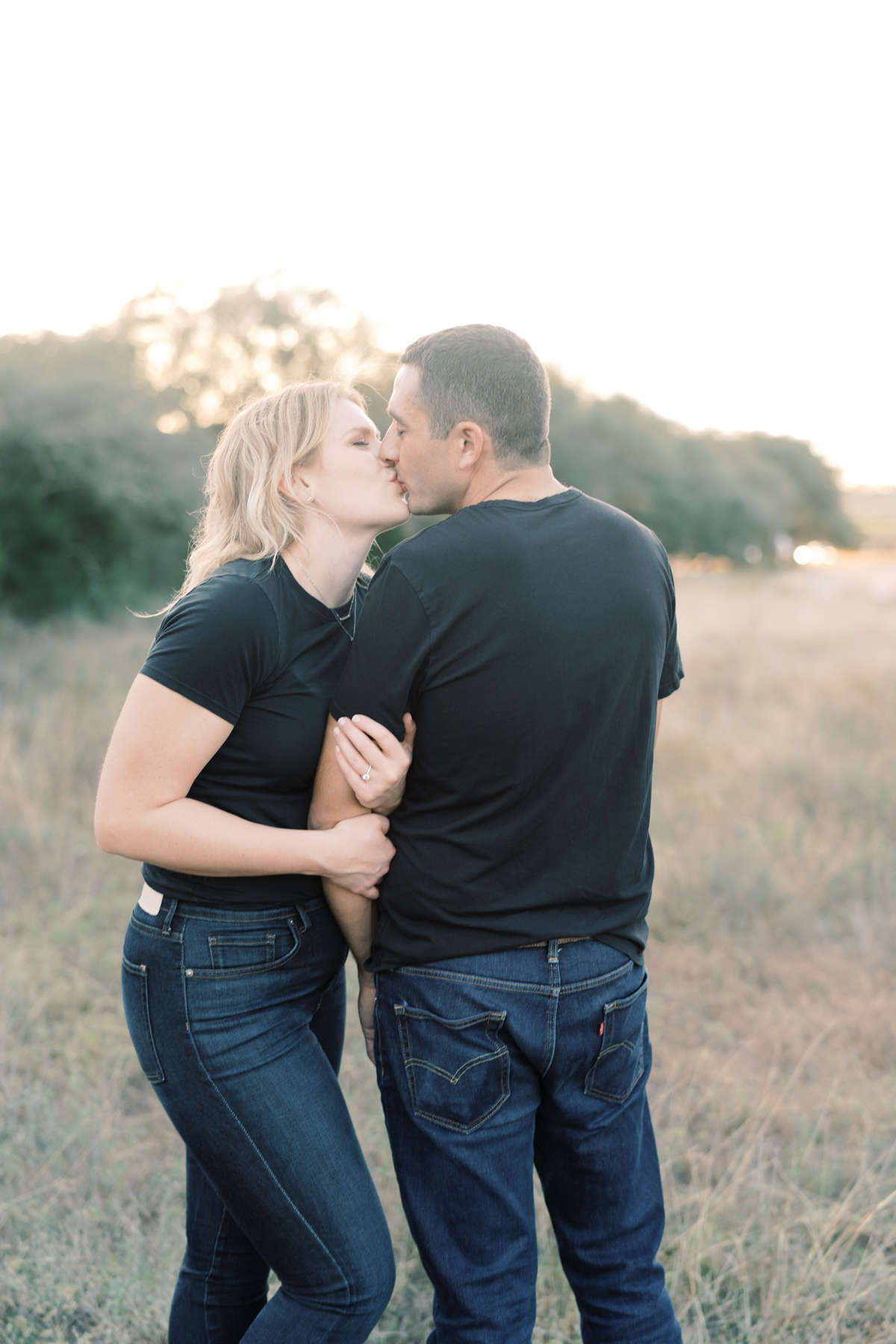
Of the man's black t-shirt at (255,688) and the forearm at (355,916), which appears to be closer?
the man's black t-shirt at (255,688)

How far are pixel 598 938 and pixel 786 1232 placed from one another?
5.70 ft

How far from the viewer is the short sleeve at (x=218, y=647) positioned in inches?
67.6

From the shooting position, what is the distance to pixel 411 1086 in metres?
1.73

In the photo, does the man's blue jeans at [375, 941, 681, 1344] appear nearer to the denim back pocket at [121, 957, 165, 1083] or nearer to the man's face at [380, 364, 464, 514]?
the denim back pocket at [121, 957, 165, 1083]

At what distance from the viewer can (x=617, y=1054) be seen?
5.92 ft

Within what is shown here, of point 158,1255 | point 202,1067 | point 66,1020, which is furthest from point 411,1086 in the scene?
point 66,1020

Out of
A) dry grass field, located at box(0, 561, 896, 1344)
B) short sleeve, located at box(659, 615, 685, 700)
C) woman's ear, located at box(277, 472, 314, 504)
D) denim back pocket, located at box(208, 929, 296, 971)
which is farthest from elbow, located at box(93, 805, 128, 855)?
dry grass field, located at box(0, 561, 896, 1344)

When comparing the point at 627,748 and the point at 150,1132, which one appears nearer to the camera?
the point at 627,748

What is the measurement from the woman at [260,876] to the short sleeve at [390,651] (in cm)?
7

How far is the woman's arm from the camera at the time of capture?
1.72 meters

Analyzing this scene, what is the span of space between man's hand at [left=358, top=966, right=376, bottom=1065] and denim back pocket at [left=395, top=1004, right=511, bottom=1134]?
0.26 metres

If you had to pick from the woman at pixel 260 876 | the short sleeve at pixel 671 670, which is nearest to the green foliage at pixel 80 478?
the woman at pixel 260 876

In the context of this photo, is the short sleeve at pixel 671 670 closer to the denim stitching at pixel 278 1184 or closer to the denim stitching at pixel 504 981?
the denim stitching at pixel 504 981

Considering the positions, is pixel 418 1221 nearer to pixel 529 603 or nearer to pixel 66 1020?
pixel 529 603
